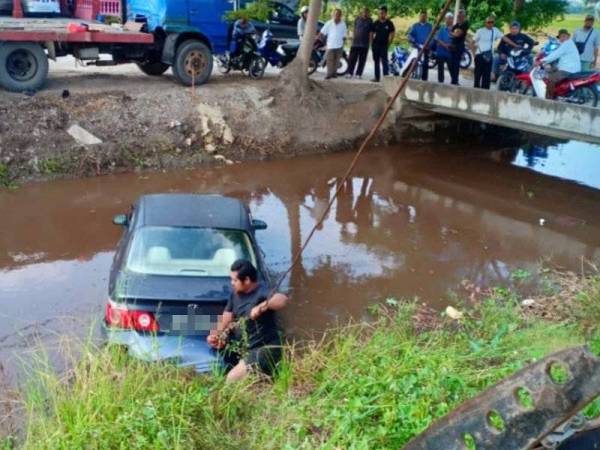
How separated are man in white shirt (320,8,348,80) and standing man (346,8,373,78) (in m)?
0.29

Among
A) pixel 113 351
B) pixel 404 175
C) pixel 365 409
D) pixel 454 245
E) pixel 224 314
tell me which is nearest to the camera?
pixel 365 409

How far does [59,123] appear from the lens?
1200cm

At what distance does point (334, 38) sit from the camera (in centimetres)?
1571

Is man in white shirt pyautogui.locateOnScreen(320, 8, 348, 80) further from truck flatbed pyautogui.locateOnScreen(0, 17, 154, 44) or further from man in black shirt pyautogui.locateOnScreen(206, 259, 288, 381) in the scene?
man in black shirt pyautogui.locateOnScreen(206, 259, 288, 381)

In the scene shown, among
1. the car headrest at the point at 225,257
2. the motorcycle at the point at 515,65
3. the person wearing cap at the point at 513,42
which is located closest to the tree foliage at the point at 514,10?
the person wearing cap at the point at 513,42

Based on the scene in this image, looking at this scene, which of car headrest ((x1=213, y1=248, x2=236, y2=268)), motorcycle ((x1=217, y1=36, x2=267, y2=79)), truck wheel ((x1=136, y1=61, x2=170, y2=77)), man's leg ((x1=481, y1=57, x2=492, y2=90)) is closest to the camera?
car headrest ((x1=213, y1=248, x2=236, y2=268))

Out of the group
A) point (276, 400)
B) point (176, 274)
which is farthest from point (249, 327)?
point (176, 274)

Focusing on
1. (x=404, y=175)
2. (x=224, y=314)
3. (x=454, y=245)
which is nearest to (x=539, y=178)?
(x=404, y=175)

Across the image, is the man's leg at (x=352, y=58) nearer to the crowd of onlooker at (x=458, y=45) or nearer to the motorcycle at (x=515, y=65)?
the crowd of onlooker at (x=458, y=45)

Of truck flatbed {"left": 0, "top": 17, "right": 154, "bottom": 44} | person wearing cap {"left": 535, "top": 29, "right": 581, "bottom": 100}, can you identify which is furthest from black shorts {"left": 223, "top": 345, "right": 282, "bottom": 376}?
person wearing cap {"left": 535, "top": 29, "right": 581, "bottom": 100}

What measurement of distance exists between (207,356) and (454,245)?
5613 millimetres

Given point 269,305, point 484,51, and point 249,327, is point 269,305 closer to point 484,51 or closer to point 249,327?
point 249,327

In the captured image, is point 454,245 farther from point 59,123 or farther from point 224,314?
point 59,123

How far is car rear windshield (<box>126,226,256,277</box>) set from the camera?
5.72 m
